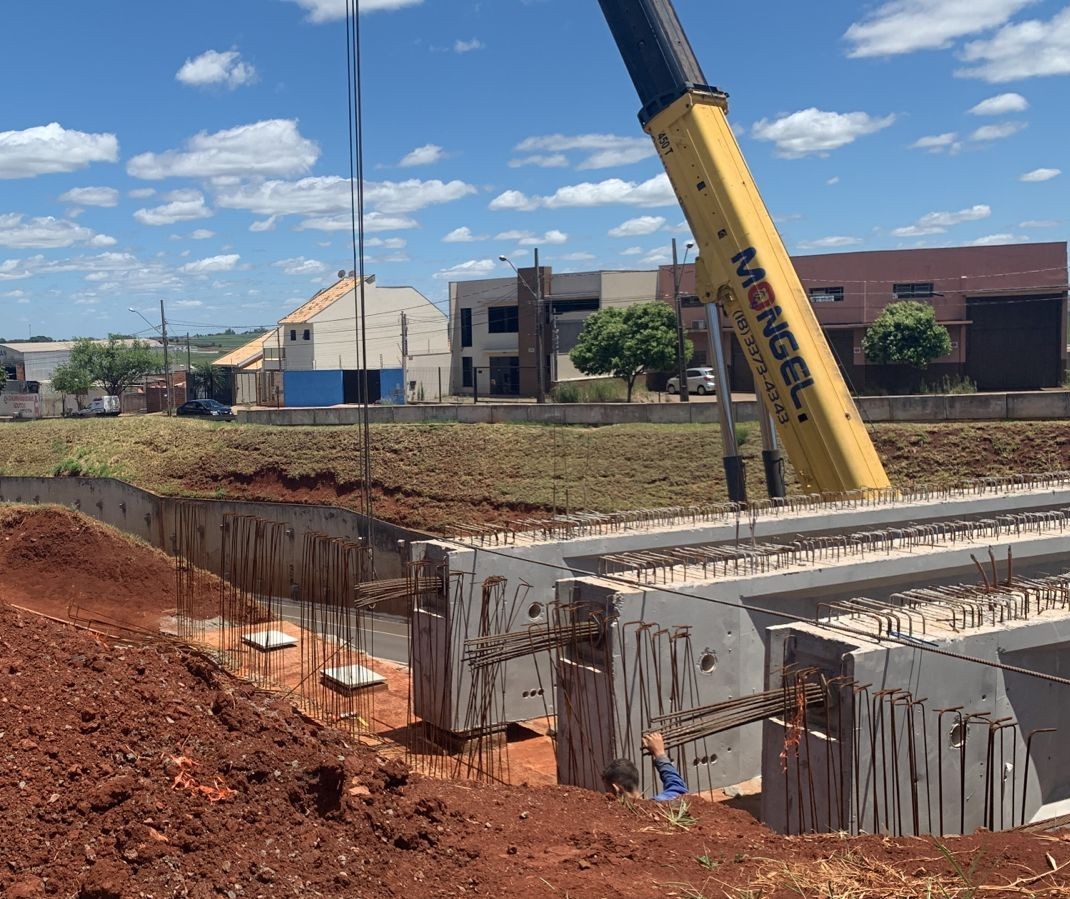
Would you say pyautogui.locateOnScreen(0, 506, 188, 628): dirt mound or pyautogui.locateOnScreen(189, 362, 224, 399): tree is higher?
pyautogui.locateOnScreen(189, 362, 224, 399): tree

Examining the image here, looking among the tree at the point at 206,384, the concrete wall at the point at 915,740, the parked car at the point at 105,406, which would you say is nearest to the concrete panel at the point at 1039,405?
the concrete wall at the point at 915,740

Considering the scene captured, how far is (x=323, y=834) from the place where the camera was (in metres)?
6.59

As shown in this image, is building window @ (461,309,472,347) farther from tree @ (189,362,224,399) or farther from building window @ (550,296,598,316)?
tree @ (189,362,224,399)

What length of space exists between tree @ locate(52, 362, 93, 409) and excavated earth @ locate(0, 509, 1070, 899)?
5913 cm

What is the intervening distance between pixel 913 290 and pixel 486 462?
22.2m

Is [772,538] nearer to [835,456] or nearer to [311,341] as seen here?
[835,456]

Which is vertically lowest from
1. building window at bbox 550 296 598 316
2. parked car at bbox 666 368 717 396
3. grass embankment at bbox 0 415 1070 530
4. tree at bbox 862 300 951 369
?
grass embankment at bbox 0 415 1070 530

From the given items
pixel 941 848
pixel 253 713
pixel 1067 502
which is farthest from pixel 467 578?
pixel 1067 502

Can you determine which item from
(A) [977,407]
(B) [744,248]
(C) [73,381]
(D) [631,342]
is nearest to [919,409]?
(A) [977,407]

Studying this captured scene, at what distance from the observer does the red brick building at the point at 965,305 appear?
42.4 m

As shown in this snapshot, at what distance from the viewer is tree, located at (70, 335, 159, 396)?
6438 centimetres

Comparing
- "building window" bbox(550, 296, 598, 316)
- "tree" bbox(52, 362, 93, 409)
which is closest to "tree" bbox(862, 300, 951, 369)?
"building window" bbox(550, 296, 598, 316)

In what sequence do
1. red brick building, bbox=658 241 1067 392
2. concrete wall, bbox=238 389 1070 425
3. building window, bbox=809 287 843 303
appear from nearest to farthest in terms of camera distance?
1. concrete wall, bbox=238 389 1070 425
2. red brick building, bbox=658 241 1067 392
3. building window, bbox=809 287 843 303

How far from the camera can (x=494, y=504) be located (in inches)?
1232
